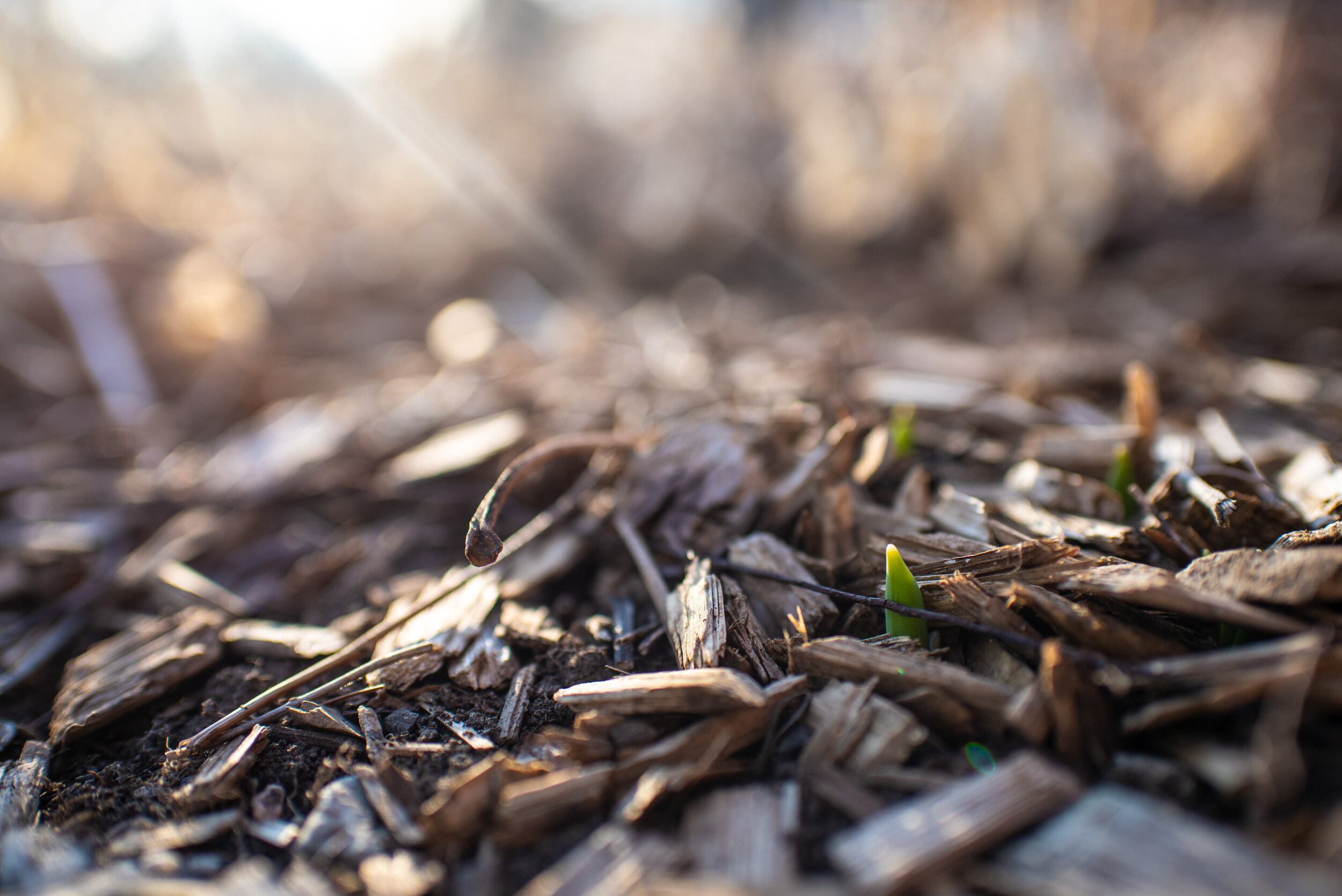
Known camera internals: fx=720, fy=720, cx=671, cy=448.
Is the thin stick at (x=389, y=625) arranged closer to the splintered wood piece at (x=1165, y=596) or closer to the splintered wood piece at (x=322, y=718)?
the splintered wood piece at (x=322, y=718)

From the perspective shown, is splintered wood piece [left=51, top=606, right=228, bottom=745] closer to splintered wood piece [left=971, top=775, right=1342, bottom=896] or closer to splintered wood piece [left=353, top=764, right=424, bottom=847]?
splintered wood piece [left=353, top=764, right=424, bottom=847]

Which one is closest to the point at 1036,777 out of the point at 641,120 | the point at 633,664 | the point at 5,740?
the point at 633,664

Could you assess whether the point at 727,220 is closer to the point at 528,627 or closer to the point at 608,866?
the point at 528,627

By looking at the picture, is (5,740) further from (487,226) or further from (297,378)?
(487,226)

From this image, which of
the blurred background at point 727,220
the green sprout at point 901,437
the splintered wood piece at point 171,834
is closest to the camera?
the splintered wood piece at point 171,834

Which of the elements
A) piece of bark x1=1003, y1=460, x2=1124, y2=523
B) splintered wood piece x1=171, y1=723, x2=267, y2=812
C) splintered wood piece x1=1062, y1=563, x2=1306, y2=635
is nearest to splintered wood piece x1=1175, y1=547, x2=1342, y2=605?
splintered wood piece x1=1062, y1=563, x2=1306, y2=635

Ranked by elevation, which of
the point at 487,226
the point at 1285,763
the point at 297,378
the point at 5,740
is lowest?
the point at 1285,763

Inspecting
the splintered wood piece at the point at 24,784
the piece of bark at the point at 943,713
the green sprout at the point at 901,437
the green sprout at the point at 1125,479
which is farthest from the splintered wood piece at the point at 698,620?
the splintered wood piece at the point at 24,784
